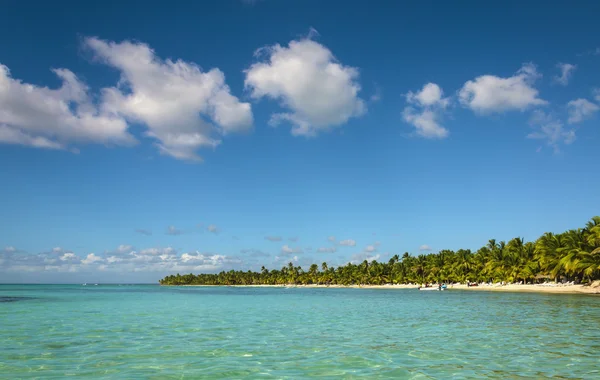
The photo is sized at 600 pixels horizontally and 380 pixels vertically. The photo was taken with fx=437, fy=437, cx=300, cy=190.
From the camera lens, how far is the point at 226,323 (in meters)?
33.8

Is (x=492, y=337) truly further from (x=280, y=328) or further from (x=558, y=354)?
(x=280, y=328)

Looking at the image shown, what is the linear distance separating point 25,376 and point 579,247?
94.6 metres

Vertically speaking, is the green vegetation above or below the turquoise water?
above

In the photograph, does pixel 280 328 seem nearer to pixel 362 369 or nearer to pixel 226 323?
pixel 226 323

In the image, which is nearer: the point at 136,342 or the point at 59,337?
the point at 136,342

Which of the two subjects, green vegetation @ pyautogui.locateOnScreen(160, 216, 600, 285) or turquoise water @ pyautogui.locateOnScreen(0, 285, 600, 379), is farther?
green vegetation @ pyautogui.locateOnScreen(160, 216, 600, 285)

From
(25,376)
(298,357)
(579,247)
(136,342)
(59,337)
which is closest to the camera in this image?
(25,376)

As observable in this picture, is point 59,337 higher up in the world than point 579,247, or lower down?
lower down

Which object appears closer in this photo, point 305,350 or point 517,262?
A: point 305,350

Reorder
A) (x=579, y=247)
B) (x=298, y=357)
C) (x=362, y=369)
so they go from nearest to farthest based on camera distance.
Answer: (x=362, y=369)
(x=298, y=357)
(x=579, y=247)

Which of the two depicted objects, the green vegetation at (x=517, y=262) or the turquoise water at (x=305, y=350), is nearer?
the turquoise water at (x=305, y=350)

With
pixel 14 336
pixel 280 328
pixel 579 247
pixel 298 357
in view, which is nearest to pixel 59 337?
pixel 14 336

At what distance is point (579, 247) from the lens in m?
84.8

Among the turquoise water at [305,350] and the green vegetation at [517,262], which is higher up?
the green vegetation at [517,262]
